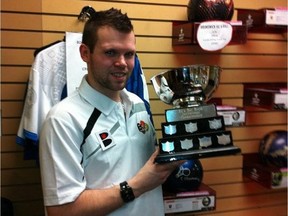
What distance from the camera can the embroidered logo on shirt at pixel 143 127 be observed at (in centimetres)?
131

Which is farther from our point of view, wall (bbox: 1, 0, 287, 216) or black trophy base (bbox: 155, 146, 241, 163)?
wall (bbox: 1, 0, 287, 216)

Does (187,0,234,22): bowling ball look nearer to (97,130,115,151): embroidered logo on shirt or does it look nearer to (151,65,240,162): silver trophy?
(151,65,240,162): silver trophy

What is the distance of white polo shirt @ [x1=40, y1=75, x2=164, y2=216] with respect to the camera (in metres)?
1.11

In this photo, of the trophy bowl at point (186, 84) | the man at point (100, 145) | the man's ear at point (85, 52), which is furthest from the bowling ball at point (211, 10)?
the man's ear at point (85, 52)

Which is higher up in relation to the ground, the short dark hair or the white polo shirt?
the short dark hair

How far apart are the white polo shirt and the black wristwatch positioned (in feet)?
0.17

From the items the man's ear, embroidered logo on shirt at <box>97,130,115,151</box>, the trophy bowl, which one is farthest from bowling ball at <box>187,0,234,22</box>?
embroidered logo on shirt at <box>97,130,115,151</box>

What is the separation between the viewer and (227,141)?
1207 millimetres

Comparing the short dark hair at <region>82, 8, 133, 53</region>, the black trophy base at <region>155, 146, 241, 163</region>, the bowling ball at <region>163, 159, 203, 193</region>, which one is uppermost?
the short dark hair at <region>82, 8, 133, 53</region>

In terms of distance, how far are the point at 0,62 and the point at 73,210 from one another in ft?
3.94

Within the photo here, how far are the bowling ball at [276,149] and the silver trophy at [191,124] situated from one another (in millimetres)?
877

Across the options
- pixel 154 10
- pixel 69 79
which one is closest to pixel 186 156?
pixel 69 79

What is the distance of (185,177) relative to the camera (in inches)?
73.7

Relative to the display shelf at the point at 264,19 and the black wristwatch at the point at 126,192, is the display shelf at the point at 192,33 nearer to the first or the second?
the display shelf at the point at 264,19
